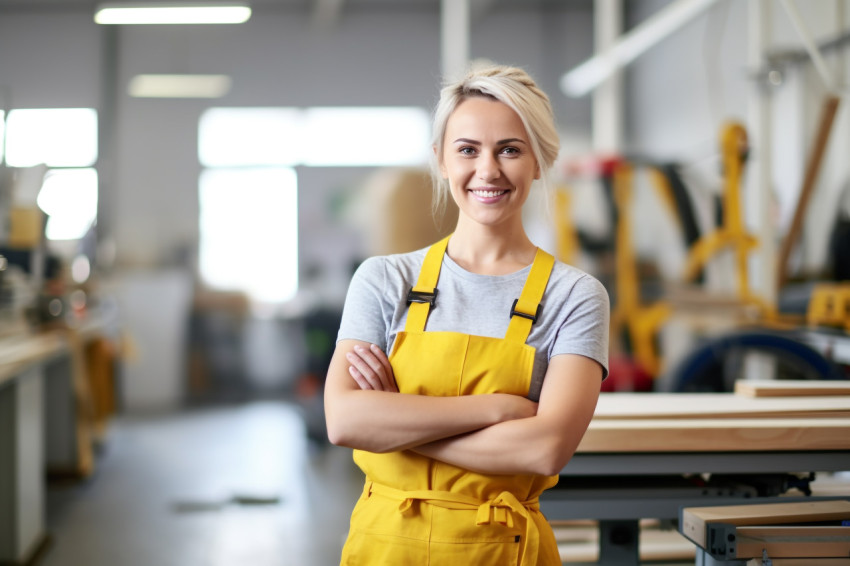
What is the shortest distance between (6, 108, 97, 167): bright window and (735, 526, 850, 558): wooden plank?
7.89 m

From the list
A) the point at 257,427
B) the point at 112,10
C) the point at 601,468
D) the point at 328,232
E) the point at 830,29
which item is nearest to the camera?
the point at 601,468

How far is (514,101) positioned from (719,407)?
89 cm

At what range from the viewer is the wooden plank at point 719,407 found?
1.72 metres

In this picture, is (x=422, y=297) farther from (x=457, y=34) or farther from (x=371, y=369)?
(x=457, y=34)

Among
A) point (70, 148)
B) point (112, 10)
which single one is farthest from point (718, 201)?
point (70, 148)

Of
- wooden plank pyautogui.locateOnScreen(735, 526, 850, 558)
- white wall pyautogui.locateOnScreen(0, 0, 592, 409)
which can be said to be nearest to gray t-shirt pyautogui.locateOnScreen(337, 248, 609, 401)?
wooden plank pyautogui.locateOnScreen(735, 526, 850, 558)

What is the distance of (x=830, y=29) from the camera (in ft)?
17.4

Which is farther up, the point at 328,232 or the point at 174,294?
the point at 328,232

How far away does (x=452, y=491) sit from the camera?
1298mm

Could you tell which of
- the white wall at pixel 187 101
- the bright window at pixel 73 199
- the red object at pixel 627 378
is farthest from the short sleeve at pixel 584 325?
the bright window at pixel 73 199

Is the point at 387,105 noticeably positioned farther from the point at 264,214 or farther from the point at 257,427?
the point at 257,427

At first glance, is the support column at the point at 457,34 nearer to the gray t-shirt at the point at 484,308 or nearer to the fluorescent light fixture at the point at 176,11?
the fluorescent light fixture at the point at 176,11

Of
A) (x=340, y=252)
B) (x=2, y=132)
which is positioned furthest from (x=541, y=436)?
(x=340, y=252)

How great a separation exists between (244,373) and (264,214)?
5.39 ft
